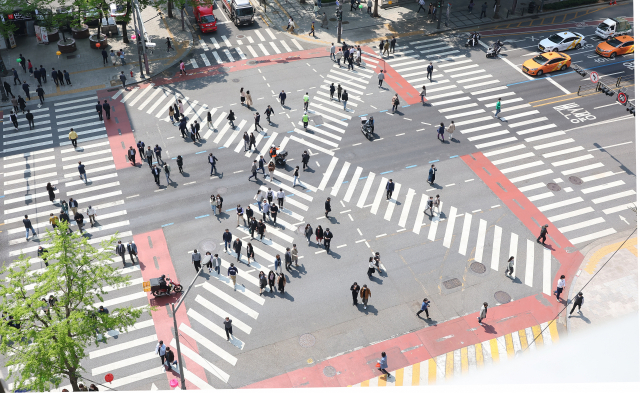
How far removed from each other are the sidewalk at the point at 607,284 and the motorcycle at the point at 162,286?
2138 cm

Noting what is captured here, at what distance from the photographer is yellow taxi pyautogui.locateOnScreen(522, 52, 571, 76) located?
50.9 m

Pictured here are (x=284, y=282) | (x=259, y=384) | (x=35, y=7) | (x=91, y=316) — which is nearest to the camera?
(x=91, y=316)

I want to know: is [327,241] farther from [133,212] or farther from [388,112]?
[388,112]

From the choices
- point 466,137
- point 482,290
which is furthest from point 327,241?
point 466,137

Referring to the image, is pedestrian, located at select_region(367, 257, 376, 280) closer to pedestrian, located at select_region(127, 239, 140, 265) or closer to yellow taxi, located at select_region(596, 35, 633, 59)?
pedestrian, located at select_region(127, 239, 140, 265)

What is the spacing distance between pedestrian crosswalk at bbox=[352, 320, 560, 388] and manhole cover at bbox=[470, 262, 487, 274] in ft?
14.1

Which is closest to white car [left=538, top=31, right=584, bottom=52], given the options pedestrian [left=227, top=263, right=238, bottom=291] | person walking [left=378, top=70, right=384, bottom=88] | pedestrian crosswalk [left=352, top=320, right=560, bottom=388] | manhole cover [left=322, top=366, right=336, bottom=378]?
person walking [left=378, top=70, right=384, bottom=88]

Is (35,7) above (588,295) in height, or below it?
above

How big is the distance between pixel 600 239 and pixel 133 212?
2959 cm

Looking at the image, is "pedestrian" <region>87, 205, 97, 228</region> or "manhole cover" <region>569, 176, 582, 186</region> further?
"manhole cover" <region>569, 176, 582, 186</region>

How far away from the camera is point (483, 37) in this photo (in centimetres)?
5772

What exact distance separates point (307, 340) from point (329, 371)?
2.10 meters

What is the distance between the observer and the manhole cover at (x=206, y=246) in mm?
34297

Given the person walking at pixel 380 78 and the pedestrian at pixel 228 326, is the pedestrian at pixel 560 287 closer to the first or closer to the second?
the pedestrian at pixel 228 326
